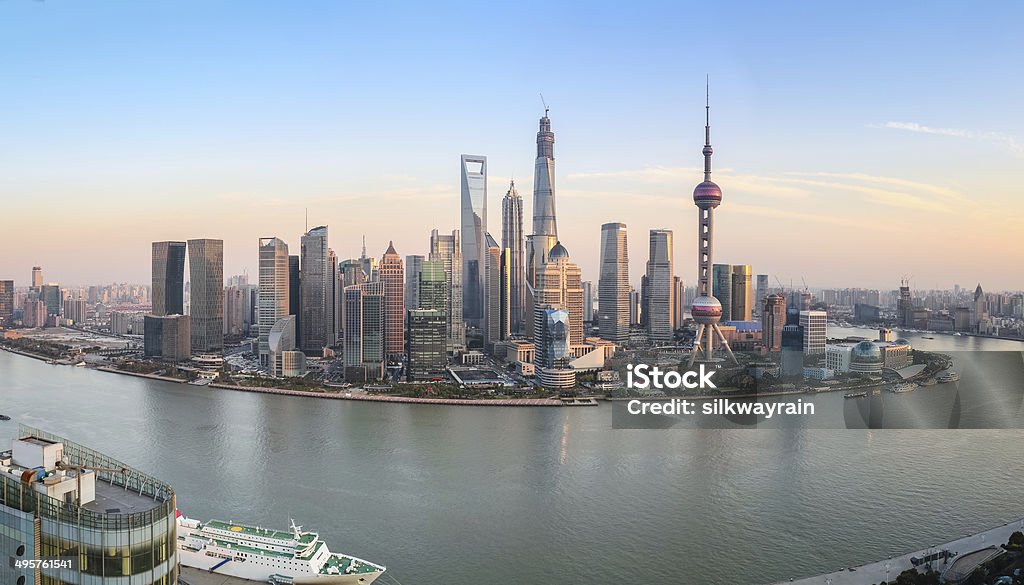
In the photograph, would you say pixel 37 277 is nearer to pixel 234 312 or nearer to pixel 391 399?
pixel 234 312

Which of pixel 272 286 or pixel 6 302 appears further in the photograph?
pixel 6 302

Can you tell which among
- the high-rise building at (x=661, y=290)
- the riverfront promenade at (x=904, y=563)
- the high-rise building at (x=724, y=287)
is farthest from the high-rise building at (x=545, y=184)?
the riverfront promenade at (x=904, y=563)

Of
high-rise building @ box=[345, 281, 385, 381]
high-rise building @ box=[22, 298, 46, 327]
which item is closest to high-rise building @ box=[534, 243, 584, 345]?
high-rise building @ box=[345, 281, 385, 381]

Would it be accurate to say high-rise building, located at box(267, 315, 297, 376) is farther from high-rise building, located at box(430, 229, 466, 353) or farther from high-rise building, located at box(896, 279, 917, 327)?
high-rise building, located at box(896, 279, 917, 327)

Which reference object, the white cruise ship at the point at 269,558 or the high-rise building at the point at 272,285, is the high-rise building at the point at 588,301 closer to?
the high-rise building at the point at 272,285

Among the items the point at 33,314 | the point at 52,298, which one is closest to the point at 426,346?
the point at 33,314

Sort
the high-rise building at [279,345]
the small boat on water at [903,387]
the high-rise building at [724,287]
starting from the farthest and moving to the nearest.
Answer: the high-rise building at [724,287], the high-rise building at [279,345], the small boat on water at [903,387]
